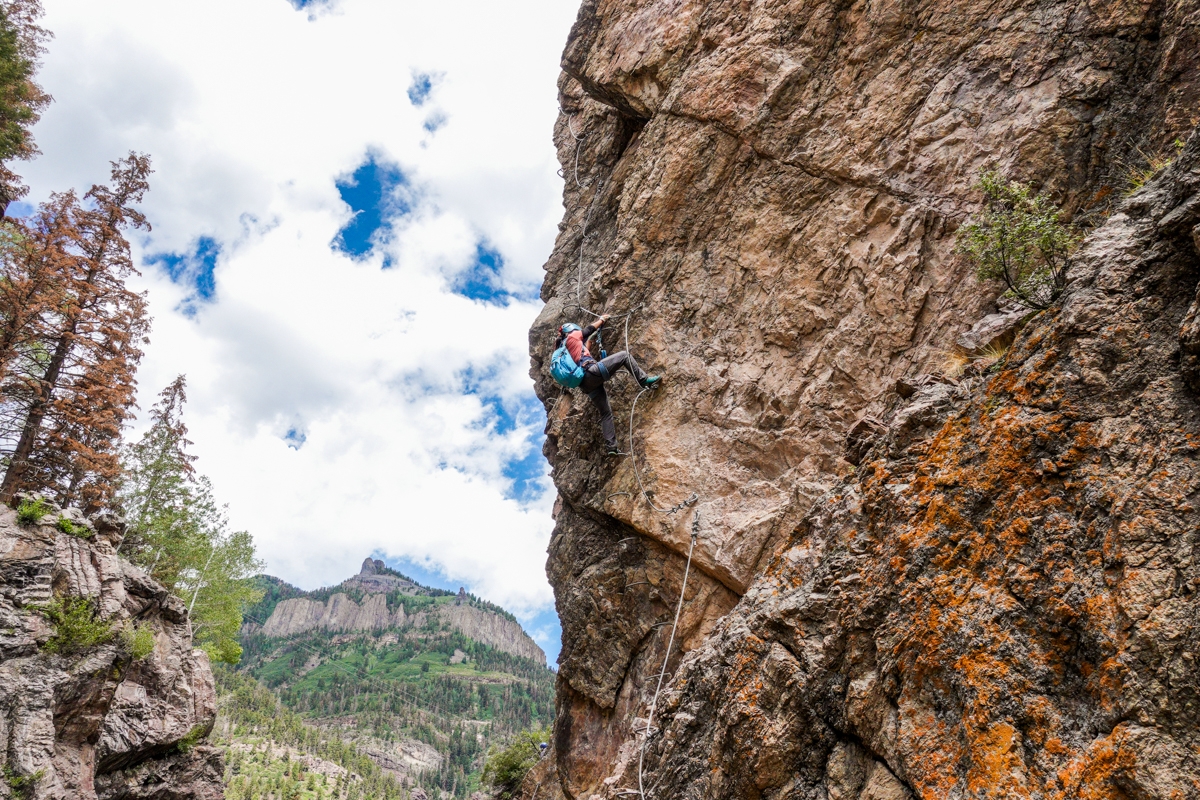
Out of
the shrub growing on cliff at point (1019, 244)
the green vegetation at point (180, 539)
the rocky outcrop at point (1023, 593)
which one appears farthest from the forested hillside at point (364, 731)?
the shrub growing on cliff at point (1019, 244)

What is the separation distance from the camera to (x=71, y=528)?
17.3m

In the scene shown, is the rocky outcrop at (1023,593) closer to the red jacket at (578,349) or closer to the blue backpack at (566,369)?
the blue backpack at (566,369)

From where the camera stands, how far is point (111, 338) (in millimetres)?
22344

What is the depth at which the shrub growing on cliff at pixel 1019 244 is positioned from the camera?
5629 mm

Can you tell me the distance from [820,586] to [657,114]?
8844 mm

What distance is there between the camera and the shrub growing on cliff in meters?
5.63

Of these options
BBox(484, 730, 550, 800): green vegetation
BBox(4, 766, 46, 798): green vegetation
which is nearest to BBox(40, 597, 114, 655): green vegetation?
BBox(4, 766, 46, 798): green vegetation

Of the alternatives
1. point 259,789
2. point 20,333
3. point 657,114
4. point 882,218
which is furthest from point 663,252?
point 259,789

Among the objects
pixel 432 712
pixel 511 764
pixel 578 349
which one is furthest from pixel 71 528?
pixel 432 712

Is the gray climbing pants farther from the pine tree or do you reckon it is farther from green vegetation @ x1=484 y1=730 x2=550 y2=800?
the pine tree

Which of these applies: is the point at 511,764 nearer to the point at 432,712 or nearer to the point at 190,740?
the point at 190,740

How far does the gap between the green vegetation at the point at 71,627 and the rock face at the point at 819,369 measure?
41.2 feet

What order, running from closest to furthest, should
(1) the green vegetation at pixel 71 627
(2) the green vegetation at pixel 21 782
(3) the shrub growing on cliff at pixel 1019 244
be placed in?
1. (3) the shrub growing on cliff at pixel 1019 244
2. (2) the green vegetation at pixel 21 782
3. (1) the green vegetation at pixel 71 627

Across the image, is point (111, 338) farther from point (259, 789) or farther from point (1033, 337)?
point (259, 789)
